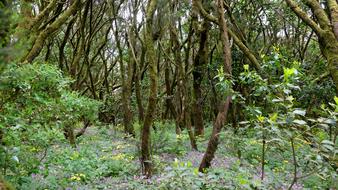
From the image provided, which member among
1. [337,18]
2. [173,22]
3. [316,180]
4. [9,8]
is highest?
[173,22]

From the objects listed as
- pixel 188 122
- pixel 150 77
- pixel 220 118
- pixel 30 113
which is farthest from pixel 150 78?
pixel 188 122

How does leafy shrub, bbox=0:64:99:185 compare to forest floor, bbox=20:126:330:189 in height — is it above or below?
above

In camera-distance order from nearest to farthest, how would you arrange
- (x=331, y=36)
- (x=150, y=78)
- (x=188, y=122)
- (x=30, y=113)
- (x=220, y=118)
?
(x=30, y=113), (x=331, y=36), (x=220, y=118), (x=150, y=78), (x=188, y=122)

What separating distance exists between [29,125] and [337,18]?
464cm

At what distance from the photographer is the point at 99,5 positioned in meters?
18.3

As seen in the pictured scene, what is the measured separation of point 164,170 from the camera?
4.85 metres

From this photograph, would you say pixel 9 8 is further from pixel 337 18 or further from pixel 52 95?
pixel 337 18

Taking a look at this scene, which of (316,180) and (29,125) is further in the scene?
(316,180)

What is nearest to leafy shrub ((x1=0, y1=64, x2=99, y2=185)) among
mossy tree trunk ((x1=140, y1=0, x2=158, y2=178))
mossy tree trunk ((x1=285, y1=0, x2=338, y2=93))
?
mossy tree trunk ((x1=140, y1=0, x2=158, y2=178))

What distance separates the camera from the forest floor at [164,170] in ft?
13.5

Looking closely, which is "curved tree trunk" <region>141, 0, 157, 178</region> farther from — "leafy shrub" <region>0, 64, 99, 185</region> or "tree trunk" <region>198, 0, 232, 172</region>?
"leafy shrub" <region>0, 64, 99, 185</region>

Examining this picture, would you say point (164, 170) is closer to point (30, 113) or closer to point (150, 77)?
point (30, 113)

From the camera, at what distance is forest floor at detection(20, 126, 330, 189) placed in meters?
4.12

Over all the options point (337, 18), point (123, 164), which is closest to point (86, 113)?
point (123, 164)
